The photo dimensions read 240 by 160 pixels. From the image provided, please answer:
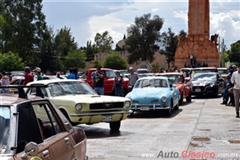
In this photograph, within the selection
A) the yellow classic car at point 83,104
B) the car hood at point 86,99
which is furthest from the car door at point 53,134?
the car hood at point 86,99

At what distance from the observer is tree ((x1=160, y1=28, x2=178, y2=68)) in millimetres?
102375

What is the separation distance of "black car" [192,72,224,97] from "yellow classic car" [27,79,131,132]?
15.6 meters

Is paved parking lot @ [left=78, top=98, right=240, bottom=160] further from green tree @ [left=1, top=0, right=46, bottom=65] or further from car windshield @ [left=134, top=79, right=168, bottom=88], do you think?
green tree @ [left=1, top=0, right=46, bottom=65]

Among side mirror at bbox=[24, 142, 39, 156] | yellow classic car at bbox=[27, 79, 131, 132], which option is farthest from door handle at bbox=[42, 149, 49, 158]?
yellow classic car at bbox=[27, 79, 131, 132]

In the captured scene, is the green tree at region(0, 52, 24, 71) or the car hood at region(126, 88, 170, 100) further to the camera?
the green tree at region(0, 52, 24, 71)

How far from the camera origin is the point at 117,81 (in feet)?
77.8

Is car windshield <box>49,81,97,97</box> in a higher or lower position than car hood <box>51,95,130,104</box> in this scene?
higher

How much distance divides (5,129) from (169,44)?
99.4 m

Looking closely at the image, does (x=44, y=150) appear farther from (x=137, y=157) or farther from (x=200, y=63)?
(x=200, y=63)

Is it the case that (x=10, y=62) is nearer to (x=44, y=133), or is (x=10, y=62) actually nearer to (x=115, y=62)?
(x=115, y=62)

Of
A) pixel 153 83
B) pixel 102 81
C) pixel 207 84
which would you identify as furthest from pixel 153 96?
pixel 207 84

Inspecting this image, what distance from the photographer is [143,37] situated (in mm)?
101625

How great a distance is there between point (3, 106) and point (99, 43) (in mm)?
120385

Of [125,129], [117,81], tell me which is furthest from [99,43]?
[125,129]
